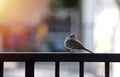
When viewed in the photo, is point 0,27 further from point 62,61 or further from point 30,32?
point 62,61

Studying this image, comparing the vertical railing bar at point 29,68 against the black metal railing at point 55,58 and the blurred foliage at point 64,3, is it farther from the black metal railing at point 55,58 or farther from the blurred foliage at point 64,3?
the blurred foliage at point 64,3

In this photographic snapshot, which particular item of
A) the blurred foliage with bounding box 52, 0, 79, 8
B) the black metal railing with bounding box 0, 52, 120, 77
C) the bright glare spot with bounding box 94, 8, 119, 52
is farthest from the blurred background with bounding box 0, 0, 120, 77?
the black metal railing with bounding box 0, 52, 120, 77

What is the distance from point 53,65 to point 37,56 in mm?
114

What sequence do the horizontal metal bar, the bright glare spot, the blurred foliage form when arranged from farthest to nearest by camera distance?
the blurred foliage → the bright glare spot → the horizontal metal bar

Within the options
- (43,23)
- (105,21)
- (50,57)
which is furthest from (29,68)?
(43,23)

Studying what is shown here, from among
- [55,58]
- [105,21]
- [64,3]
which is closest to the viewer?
[55,58]

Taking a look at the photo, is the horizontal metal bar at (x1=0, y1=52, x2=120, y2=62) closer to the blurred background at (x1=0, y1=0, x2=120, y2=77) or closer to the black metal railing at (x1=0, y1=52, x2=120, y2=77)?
the black metal railing at (x1=0, y1=52, x2=120, y2=77)

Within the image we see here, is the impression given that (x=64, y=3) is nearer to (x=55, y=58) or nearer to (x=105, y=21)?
(x=105, y=21)

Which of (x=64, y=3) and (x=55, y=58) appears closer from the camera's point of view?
(x=55, y=58)

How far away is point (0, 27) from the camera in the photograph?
11.1 metres

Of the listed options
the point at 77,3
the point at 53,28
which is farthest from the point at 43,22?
the point at 77,3

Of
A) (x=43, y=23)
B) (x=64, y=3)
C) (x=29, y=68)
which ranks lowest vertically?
(x=29, y=68)

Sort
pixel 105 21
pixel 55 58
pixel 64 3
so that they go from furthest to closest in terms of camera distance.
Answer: pixel 64 3, pixel 105 21, pixel 55 58

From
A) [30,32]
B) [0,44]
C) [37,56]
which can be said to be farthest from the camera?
[30,32]
